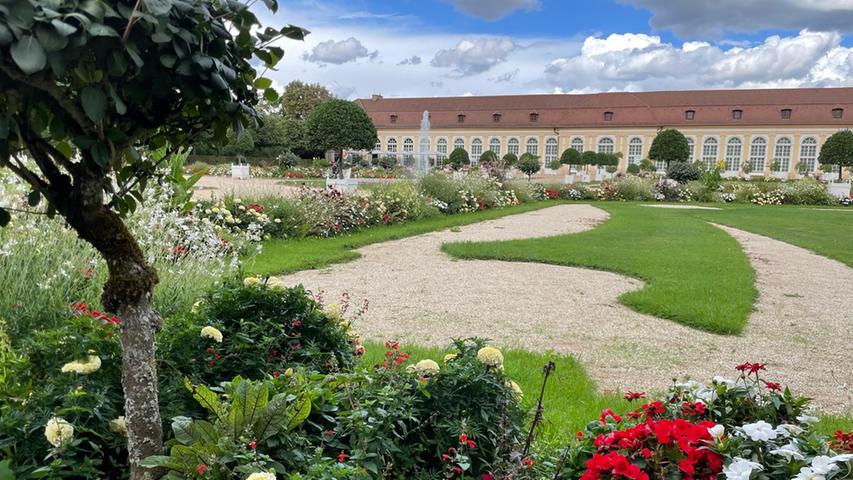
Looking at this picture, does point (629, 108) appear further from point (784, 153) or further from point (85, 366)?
point (85, 366)

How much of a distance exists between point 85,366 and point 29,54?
1093 millimetres

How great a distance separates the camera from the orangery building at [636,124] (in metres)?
48.9

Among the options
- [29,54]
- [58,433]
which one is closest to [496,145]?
[58,433]

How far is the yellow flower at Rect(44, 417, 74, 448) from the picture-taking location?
Result: 1499 millimetres

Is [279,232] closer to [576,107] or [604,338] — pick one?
[604,338]

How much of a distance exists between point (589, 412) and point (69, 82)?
8.20ft

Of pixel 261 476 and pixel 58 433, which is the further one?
pixel 58 433

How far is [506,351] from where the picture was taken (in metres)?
3.89

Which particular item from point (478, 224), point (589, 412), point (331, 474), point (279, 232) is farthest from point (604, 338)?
point (478, 224)

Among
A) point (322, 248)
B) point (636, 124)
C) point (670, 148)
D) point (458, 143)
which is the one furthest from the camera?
point (458, 143)

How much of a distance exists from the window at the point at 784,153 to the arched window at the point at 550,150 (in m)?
17.3

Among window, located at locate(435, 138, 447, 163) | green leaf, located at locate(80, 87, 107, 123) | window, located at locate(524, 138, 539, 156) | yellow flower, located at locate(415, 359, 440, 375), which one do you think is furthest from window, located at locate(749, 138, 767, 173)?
green leaf, located at locate(80, 87, 107, 123)

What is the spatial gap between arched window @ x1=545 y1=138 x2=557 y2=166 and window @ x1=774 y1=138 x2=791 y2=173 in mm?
17344

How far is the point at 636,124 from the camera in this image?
51656 mm
